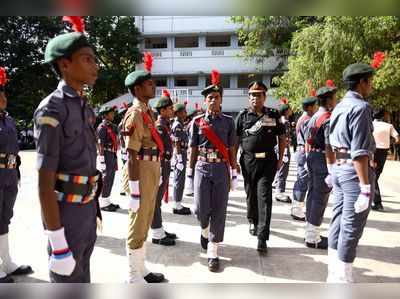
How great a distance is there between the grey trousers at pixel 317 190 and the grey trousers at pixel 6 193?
3601 millimetres

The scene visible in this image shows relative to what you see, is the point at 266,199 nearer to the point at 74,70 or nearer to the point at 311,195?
the point at 311,195

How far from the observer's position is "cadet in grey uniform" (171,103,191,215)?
23.0 feet

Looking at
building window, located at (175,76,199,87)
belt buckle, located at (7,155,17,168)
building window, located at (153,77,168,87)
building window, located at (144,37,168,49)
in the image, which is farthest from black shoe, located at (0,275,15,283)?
building window, located at (144,37,168,49)

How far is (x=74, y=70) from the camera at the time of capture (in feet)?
7.68

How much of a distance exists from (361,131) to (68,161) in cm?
240

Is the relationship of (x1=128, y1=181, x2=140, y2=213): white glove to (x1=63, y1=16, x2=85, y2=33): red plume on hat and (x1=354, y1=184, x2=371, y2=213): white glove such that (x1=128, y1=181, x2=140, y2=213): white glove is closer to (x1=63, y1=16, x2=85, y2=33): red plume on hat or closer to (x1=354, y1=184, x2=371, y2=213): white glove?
(x1=63, y1=16, x2=85, y2=33): red plume on hat

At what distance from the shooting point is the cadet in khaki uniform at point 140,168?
346cm

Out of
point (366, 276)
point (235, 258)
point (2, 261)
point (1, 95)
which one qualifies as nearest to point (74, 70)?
point (1, 95)

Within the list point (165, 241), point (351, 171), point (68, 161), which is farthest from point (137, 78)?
point (165, 241)

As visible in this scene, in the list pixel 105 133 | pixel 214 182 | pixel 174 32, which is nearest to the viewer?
pixel 214 182

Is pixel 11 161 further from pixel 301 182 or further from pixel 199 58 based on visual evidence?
pixel 199 58

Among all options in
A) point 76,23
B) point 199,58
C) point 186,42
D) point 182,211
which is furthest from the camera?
point 186,42

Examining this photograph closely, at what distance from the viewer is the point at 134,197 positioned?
A: 3.38 meters

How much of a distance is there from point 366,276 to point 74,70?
352 cm
